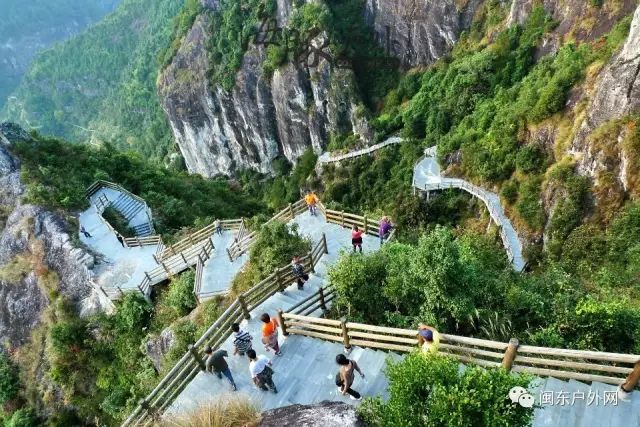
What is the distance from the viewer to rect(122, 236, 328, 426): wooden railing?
859 cm

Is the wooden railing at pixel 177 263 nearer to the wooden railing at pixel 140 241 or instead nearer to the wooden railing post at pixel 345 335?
the wooden railing at pixel 140 241

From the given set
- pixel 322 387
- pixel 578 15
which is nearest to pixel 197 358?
pixel 322 387

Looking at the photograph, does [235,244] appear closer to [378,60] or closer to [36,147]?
[36,147]

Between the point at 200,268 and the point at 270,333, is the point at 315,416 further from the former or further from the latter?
the point at 200,268

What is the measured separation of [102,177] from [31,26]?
202 metres

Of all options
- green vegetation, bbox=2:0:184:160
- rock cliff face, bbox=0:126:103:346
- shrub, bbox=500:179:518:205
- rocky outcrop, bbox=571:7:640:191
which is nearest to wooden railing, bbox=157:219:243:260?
rock cliff face, bbox=0:126:103:346

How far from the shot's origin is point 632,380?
244 inches

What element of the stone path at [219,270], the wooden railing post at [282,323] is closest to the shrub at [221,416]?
the wooden railing post at [282,323]

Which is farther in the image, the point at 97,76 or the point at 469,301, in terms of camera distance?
the point at 97,76

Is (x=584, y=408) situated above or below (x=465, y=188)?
above

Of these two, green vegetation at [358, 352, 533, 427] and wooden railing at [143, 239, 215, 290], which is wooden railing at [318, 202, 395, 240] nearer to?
wooden railing at [143, 239, 215, 290]

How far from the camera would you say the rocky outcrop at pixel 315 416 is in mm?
5684

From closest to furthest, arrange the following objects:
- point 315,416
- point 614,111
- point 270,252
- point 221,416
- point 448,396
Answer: point 448,396
point 315,416
point 221,416
point 270,252
point 614,111

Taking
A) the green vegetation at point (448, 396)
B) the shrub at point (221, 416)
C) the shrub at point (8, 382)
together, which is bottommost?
the shrub at point (8, 382)
